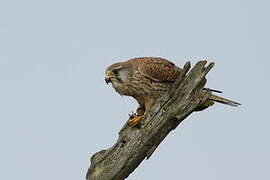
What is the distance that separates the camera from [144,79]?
9156 millimetres

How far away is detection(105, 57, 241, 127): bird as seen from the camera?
29.5 feet

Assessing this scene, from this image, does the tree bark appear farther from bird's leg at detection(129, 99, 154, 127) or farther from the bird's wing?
the bird's wing

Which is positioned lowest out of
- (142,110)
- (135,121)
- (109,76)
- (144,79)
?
(135,121)

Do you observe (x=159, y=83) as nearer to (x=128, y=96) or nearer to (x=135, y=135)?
(x=128, y=96)

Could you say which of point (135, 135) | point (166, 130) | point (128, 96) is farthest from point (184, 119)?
→ point (128, 96)

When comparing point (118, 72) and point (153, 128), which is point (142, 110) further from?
point (153, 128)

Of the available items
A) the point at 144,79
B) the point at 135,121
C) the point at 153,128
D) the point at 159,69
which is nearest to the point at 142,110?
the point at 144,79

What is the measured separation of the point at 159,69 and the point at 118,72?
607mm

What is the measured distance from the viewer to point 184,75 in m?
7.52

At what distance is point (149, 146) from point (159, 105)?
1.72ft

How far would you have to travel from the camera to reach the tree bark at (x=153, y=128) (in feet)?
24.0

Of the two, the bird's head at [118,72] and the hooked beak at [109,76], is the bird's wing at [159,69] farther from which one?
the hooked beak at [109,76]

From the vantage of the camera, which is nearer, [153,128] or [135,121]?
[153,128]

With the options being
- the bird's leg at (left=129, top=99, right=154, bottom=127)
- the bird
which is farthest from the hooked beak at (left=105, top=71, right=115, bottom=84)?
the bird's leg at (left=129, top=99, right=154, bottom=127)
